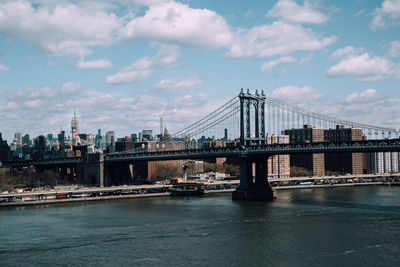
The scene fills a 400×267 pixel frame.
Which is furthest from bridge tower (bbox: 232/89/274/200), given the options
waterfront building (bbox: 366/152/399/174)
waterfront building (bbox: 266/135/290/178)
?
waterfront building (bbox: 366/152/399/174)

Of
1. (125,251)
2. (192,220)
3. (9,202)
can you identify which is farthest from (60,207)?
(125,251)

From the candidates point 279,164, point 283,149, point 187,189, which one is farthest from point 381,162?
point 283,149

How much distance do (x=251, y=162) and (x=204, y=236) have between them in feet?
127

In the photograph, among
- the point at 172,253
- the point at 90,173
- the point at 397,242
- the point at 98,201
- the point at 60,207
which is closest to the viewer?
the point at 172,253

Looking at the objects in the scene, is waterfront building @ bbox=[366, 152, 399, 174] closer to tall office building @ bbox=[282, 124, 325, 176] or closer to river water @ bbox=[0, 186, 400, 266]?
tall office building @ bbox=[282, 124, 325, 176]

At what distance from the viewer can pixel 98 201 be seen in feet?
265

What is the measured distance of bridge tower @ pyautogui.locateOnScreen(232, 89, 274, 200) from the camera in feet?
255

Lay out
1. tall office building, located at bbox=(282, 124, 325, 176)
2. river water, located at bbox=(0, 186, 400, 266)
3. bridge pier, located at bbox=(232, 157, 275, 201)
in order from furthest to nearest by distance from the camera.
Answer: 1. tall office building, located at bbox=(282, 124, 325, 176)
2. bridge pier, located at bbox=(232, 157, 275, 201)
3. river water, located at bbox=(0, 186, 400, 266)

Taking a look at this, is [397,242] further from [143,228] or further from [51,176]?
[51,176]

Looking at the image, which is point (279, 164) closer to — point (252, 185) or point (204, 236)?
point (252, 185)

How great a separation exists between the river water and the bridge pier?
12.8 meters

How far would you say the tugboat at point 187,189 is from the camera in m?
91.6

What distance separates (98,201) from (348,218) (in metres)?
43.1

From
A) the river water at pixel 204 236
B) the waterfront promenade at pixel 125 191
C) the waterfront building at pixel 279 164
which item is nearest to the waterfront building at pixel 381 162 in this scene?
the waterfront building at pixel 279 164
